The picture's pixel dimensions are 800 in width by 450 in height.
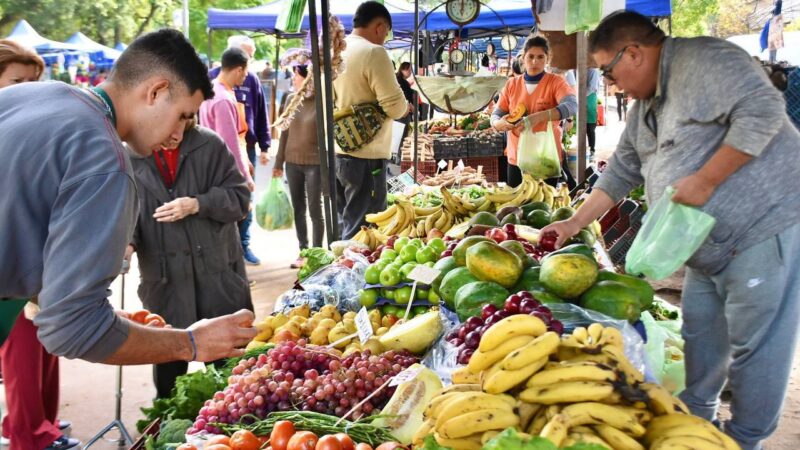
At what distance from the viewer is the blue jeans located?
2938 millimetres

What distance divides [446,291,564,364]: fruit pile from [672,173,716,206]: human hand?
2.96 ft

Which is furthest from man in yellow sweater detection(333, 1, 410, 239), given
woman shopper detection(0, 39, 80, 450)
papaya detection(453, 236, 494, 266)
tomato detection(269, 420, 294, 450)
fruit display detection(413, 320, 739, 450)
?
fruit display detection(413, 320, 739, 450)

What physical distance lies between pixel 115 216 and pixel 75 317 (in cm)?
28

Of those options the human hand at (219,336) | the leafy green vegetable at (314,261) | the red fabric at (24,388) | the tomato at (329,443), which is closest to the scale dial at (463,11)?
the leafy green vegetable at (314,261)

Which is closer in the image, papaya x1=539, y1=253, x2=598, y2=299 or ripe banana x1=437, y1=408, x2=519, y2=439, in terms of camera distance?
ripe banana x1=437, y1=408, x2=519, y2=439

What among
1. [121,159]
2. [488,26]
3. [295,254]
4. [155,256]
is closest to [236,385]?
[121,159]

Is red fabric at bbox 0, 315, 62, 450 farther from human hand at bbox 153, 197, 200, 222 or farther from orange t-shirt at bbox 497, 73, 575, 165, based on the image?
orange t-shirt at bbox 497, 73, 575, 165

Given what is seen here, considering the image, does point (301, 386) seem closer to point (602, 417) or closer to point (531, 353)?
point (531, 353)

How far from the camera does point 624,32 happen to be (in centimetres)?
315

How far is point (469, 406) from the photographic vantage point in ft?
5.90

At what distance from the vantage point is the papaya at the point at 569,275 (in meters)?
Answer: 2.78

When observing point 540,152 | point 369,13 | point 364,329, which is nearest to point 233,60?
point 369,13

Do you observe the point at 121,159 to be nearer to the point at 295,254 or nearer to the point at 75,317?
the point at 75,317

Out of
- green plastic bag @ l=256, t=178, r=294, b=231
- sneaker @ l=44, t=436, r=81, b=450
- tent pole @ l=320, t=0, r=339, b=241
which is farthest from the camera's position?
green plastic bag @ l=256, t=178, r=294, b=231
